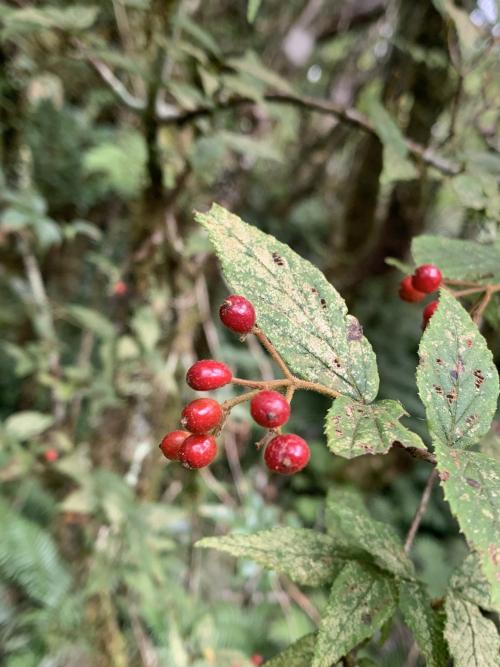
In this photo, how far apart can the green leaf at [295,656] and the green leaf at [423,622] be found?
11cm

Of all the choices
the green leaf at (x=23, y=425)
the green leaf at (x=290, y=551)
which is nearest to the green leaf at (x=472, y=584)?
the green leaf at (x=290, y=551)

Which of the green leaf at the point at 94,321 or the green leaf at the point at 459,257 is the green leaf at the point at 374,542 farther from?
the green leaf at the point at 94,321

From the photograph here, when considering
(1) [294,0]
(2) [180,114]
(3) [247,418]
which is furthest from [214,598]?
(1) [294,0]

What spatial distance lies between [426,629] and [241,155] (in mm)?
→ 1779

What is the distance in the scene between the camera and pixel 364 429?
0.43 m

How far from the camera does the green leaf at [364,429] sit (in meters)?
0.40

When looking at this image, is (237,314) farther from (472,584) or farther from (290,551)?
(472,584)

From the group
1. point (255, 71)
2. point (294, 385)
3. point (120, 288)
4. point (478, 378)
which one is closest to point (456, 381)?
point (478, 378)

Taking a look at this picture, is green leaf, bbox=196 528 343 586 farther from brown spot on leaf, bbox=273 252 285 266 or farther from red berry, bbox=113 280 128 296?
red berry, bbox=113 280 128 296

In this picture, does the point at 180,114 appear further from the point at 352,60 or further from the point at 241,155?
the point at 352,60

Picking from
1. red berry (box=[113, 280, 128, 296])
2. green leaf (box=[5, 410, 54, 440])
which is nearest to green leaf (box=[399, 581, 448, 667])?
red berry (box=[113, 280, 128, 296])

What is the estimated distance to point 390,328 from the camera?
466cm

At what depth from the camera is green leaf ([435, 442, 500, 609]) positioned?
0.38 m

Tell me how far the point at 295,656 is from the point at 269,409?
0.32 meters
